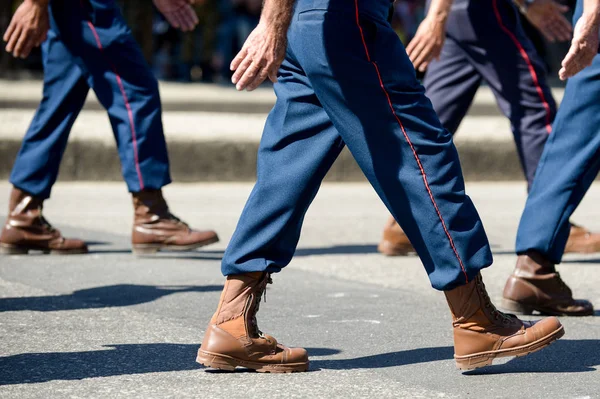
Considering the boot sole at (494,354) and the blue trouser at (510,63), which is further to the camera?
the blue trouser at (510,63)

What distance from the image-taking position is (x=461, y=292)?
3.06 meters

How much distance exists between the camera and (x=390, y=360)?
10.8 feet

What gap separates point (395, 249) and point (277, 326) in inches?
63.5

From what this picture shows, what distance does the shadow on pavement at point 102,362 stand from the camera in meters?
3.04

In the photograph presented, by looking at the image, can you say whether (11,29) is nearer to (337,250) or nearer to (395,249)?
(337,250)

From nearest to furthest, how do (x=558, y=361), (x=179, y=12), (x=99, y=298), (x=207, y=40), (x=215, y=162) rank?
(x=558, y=361)
(x=99, y=298)
(x=179, y=12)
(x=215, y=162)
(x=207, y=40)

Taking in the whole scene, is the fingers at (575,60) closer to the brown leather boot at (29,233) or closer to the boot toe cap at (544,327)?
the boot toe cap at (544,327)

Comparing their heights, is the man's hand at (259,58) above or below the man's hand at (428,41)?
above

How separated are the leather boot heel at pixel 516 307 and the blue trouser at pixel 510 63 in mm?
1097

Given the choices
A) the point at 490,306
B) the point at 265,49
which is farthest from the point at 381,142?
the point at 490,306

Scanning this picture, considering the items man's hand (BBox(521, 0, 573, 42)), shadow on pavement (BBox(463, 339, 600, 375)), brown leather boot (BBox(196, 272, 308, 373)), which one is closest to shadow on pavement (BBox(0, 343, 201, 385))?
brown leather boot (BBox(196, 272, 308, 373))

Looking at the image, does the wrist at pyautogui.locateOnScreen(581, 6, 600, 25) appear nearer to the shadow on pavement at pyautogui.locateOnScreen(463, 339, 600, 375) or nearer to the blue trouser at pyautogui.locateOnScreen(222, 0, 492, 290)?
the blue trouser at pyautogui.locateOnScreen(222, 0, 492, 290)

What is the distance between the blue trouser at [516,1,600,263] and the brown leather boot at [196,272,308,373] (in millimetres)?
1019

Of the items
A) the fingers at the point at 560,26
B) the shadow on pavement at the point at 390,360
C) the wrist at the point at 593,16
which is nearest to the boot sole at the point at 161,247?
the fingers at the point at 560,26
